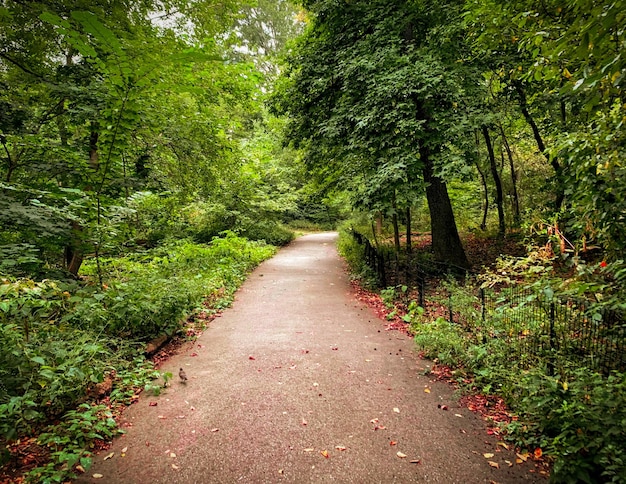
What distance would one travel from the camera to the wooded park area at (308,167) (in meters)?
2.94

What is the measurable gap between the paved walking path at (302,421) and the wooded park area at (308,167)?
1.42 feet

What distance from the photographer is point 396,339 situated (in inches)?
235

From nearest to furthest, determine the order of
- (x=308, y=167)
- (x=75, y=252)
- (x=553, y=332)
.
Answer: (x=553, y=332) < (x=75, y=252) < (x=308, y=167)

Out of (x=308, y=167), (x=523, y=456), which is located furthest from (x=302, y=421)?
(x=308, y=167)

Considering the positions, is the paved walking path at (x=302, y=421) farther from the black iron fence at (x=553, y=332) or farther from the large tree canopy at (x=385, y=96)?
the large tree canopy at (x=385, y=96)

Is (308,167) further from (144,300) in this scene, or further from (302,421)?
(302,421)

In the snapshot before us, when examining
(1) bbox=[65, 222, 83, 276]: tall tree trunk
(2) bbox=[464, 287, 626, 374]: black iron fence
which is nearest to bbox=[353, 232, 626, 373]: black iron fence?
(2) bbox=[464, 287, 626, 374]: black iron fence

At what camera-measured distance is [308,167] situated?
10836mm

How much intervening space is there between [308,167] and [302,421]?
8515 millimetres

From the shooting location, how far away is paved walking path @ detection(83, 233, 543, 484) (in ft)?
9.20

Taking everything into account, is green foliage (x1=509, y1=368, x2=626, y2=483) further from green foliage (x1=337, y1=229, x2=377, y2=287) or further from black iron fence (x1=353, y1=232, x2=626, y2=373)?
green foliage (x1=337, y1=229, x2=377, y2=287)

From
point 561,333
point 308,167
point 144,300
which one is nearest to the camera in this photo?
point 561,333

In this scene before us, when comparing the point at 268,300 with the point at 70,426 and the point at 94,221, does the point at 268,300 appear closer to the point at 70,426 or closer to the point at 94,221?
the point at 94,221

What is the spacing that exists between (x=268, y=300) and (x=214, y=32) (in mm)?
6650
